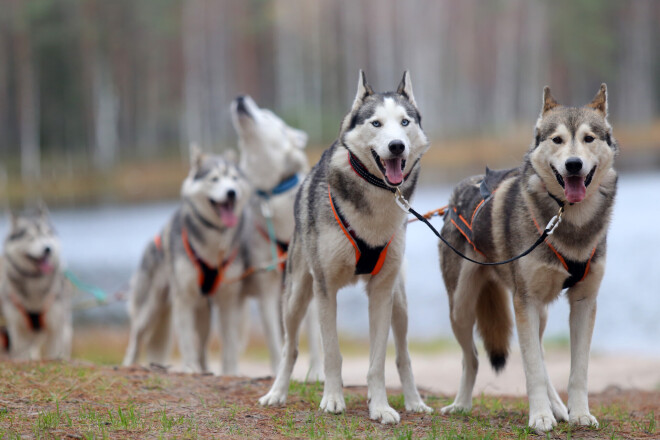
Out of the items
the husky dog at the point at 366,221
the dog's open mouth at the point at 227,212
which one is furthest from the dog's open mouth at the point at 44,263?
the husky dog at the point at 366,221

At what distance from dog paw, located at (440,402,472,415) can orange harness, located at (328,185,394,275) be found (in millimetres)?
1173

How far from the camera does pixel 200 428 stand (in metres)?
4.26

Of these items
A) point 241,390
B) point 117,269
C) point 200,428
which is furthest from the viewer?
point 117,269

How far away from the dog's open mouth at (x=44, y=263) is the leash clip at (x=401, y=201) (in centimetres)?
549

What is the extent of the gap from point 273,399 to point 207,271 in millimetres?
2687

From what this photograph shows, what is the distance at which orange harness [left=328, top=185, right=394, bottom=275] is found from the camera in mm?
4664

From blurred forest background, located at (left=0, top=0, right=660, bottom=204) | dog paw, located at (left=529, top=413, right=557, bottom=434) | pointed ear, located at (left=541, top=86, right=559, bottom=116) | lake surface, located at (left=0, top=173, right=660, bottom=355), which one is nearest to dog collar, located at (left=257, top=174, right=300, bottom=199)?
pointed ear, located at (left=541, top=86, right=559, bottom=116)

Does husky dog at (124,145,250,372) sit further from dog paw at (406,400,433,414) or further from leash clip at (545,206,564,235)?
leash clip at (545,206,564,235)

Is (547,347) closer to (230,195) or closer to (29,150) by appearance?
(230,195)

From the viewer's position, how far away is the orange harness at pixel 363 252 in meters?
4.66

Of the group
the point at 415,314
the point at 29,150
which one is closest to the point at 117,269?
the point at 415,314

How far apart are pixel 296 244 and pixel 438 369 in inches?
212

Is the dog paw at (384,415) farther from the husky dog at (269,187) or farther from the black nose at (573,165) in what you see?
the husky dog at (269,187)

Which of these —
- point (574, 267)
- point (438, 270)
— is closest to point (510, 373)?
point (574, 267)
